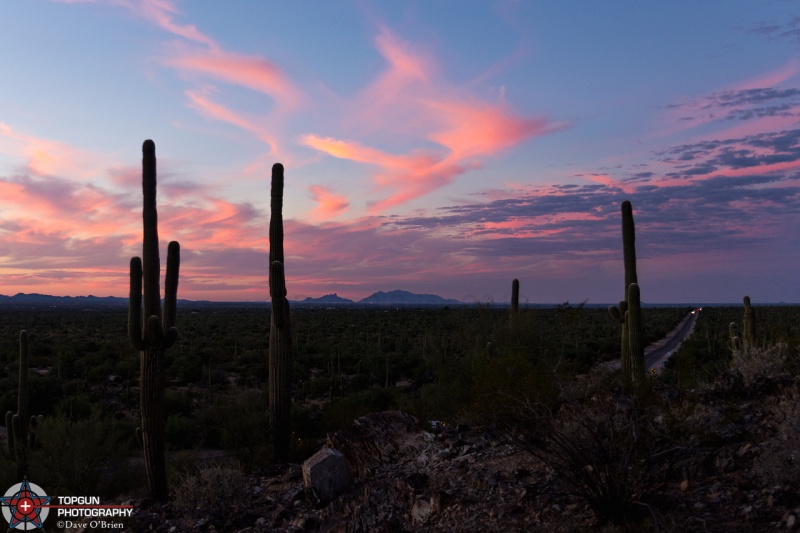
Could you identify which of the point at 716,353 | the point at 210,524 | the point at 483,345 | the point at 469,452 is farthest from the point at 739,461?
the point at 716,353

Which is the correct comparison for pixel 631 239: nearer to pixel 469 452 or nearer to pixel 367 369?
pixel 469 452

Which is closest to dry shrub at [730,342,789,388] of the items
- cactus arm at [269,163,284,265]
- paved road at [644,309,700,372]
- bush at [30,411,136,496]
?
cactus arm at [269,163,284,265]

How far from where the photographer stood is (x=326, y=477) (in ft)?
31.2

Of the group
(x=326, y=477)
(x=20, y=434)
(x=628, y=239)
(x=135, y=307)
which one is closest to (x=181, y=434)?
(x=20, y=434)

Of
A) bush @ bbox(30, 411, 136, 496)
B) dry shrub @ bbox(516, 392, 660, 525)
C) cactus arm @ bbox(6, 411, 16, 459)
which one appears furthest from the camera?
cactus arm @ bbox(6, 411, 16, 459)

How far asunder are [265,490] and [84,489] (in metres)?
6.41

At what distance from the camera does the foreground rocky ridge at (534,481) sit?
636cm

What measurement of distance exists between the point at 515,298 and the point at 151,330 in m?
19.6

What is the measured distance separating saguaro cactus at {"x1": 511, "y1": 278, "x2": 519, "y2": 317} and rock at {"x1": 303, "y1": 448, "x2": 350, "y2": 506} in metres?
18.6

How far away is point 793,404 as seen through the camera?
8.02m

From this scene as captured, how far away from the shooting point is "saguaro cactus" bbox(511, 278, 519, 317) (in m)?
27.7

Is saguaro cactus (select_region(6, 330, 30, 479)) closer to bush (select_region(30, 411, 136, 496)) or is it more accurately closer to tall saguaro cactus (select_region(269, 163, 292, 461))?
bush (select_region(30, 411, 136, 496))

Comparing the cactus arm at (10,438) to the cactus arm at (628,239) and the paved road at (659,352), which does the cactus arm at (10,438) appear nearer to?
the cactus arm at (628,239)

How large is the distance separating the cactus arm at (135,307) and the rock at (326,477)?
5.11 meters
